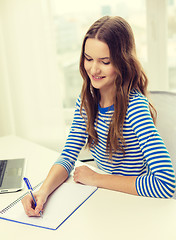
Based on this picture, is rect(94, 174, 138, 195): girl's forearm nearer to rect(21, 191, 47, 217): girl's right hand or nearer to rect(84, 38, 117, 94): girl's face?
rect(21, 191, 47, 217): girl's right hand

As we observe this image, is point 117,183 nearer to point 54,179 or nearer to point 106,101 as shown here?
point 54,179

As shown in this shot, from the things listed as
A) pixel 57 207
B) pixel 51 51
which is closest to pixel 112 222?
pixel 57 207

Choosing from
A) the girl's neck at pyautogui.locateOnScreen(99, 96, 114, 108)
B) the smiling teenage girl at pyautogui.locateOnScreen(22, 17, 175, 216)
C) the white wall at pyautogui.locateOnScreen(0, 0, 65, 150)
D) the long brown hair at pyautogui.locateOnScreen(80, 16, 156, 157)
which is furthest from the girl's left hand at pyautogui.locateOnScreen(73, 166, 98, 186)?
the white wall at pyautogui.locateOnScreen(0, 0, 65, 150)

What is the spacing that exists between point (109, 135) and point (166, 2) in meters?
1.52

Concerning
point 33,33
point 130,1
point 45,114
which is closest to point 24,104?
point 45,114

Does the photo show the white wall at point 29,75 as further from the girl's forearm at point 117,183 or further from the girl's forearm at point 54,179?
the girl's forearm at point 117,183

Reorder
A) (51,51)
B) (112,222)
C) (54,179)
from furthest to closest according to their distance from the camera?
(51,51) < (54,179) < (112,222)

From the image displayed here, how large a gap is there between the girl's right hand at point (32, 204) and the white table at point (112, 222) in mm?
46

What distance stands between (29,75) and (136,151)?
128 cm

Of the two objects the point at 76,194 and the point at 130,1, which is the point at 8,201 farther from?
the point at 130,1

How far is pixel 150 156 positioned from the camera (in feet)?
3.19

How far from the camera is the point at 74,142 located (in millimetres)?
1251

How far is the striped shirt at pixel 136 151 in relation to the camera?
0.96 metres

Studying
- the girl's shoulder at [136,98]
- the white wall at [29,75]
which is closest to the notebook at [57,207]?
the girl's shoulder at [136,98]
